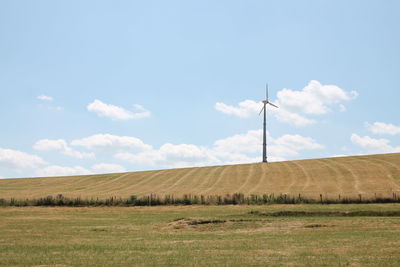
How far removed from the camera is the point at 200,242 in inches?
922

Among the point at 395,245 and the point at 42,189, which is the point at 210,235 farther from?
the point at 42,189

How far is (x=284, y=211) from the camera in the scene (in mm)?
40281

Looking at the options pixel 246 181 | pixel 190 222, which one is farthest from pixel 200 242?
pixel 246 181

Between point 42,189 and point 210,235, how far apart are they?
177 feet

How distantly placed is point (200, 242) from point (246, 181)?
47.5m

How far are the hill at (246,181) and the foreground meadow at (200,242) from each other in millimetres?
22159

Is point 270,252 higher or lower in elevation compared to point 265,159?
lower

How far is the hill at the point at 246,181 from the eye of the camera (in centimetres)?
6006

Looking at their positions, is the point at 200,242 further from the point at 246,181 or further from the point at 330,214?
the point at 246,181

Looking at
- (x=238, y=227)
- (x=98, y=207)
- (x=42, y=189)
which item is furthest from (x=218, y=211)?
(x=42, y=189)

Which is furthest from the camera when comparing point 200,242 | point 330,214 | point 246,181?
point 246,181

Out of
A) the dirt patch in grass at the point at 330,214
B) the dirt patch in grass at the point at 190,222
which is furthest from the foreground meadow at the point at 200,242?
the dirt patch in grass at the point at 330,214

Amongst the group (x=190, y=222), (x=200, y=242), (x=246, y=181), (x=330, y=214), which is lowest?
(x=200, y=242)

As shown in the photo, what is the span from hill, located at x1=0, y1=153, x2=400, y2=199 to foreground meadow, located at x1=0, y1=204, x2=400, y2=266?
22159 millimetres
